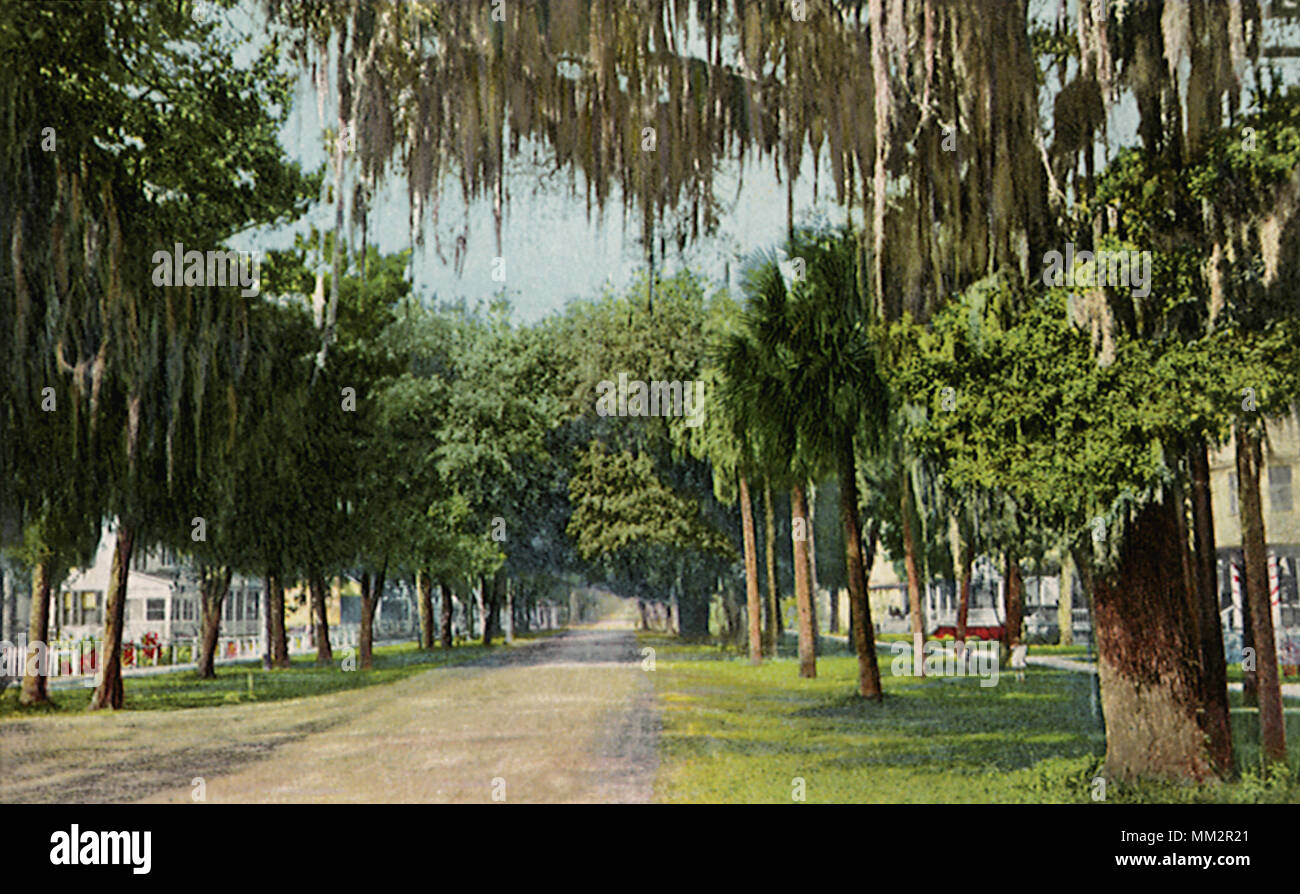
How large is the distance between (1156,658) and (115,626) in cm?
1684

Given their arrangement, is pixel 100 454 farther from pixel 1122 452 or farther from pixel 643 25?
pixel 1122 452

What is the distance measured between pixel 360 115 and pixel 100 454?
7.65 metres

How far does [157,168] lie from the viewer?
61.5 feet

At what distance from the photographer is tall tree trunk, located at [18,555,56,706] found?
2122 centimetres

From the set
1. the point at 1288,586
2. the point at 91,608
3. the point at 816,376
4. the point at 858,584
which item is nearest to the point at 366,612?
the point at 91,608

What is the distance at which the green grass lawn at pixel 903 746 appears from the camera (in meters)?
11.2

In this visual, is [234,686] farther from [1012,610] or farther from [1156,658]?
[1156,658]

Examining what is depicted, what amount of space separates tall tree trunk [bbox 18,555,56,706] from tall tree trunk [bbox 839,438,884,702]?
1232 cm

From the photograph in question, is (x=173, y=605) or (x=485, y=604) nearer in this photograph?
(x=173, y=605)

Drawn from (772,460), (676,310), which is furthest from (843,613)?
(772,460)

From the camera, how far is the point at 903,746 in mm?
14203

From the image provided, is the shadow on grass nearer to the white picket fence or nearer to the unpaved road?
the white picket fence

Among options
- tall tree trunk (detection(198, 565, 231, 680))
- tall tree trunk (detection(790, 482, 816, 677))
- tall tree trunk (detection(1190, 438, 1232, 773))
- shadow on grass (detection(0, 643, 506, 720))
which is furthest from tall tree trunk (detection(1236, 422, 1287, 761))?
tall tree trunk (detection(198, 565, 231, 680))

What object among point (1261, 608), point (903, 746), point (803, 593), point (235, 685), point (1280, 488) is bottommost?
point (235, 685)
